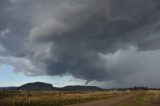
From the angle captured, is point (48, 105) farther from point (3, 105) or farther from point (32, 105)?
point (3, 105)

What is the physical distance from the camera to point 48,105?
134ft

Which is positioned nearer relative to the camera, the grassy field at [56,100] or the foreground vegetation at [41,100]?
the foreground vegetation at [41,100]

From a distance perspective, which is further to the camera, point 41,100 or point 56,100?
point 56,100

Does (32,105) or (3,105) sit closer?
(3,105)

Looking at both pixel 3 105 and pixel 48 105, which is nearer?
pixel 3 105

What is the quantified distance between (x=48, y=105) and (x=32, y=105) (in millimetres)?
2433

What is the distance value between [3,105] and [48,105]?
22.8 feet

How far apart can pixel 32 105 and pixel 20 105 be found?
7.64 feet

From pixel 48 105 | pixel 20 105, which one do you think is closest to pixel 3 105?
pixel 20 105

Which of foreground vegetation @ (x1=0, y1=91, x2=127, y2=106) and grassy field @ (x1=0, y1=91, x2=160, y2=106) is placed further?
grassy field @ (x1=0, y1=91, x2=160, y2=106)

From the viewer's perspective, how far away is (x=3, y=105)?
117ft

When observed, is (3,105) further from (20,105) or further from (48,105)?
(48,105)

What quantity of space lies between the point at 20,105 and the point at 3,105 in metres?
2.28

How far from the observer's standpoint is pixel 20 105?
3722cm
